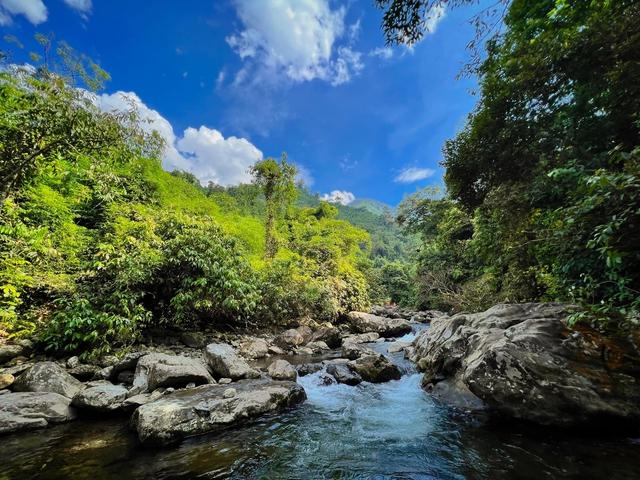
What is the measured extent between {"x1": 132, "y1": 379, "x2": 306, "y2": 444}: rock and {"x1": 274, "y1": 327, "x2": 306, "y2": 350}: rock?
5572 millimetres

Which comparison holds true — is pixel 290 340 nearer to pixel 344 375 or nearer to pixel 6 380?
pixel 344 375

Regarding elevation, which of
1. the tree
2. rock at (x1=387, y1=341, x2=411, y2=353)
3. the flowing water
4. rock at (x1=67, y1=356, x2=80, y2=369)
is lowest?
the flowing water

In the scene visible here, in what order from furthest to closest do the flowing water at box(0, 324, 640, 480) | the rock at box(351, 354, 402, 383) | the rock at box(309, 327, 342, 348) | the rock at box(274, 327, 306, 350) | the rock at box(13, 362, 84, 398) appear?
the rock at box(309, 327, 342, 348)
the rock at box(274, 327, 306, 350)
the rock at box(351, 354, 402, 383)
the rock at box(13, 362, 84, 398)
the flowing water at box(0, 324, 640, 480)

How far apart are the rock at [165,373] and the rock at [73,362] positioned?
1.96 metres

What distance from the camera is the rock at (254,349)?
33.4 ft

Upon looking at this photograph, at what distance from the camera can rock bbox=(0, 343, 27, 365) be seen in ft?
22.4

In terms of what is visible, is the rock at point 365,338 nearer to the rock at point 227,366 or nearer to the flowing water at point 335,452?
the rock at point 227,366

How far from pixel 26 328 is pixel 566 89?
14.2 metres

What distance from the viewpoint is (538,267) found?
302 inches

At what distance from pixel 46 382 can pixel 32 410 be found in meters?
0.89

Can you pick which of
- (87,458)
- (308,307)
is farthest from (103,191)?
(308,307)

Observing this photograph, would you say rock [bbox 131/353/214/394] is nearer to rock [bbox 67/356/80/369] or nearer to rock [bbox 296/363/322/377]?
rock [bbox 67/356/80/369]

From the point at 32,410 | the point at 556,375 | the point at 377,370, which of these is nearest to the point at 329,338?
the point at 377,370

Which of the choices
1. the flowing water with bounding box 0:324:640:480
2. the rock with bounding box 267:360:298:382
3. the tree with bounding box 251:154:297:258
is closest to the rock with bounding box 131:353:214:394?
the flowing water with bounding box 0:324:640:480
